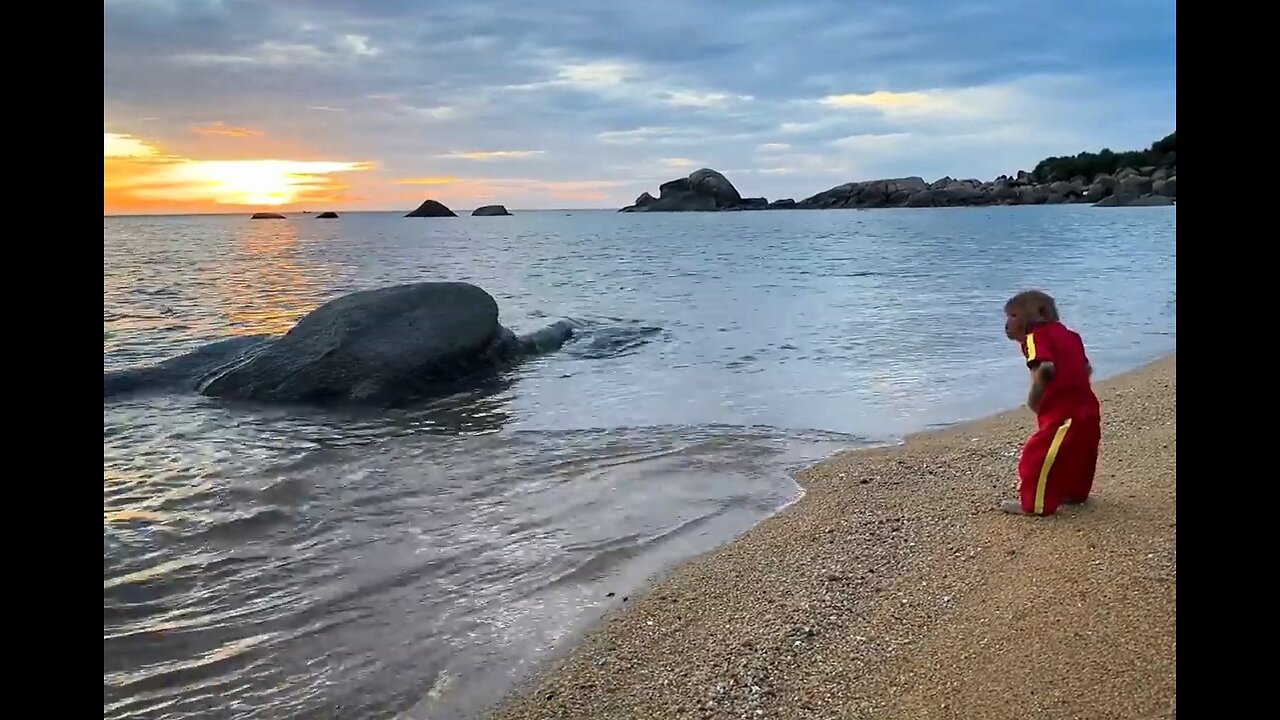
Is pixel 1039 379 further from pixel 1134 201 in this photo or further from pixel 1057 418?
pixel 1134 201

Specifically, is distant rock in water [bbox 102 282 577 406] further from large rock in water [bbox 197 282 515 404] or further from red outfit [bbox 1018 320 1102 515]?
red outfit [bbox 1018 320 1102 515]

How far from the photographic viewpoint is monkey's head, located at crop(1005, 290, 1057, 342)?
5035 millimetres

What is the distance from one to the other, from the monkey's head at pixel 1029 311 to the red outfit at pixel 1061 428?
68 millimetres

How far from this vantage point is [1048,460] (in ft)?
16.2

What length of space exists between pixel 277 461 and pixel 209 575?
241cm

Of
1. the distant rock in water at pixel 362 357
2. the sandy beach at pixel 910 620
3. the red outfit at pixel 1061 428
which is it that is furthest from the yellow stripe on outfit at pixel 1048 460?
the distant rock in water at pixel 362 357

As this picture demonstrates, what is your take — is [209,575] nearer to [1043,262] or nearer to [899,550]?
[899,550]

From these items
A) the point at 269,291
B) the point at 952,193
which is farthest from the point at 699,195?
the point at 269,291

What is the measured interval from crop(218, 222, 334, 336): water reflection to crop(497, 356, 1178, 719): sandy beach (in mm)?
11721

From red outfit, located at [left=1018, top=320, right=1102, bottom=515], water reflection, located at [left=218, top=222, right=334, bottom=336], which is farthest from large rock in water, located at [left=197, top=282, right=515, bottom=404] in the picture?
red outfit, located at [left=1018, top=320, right=1102, bottom=515]

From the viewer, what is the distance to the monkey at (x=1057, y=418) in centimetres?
492

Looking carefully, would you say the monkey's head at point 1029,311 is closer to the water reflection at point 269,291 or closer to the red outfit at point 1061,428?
the red outfit at point 1061,428

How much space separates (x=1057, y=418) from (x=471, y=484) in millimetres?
3957
